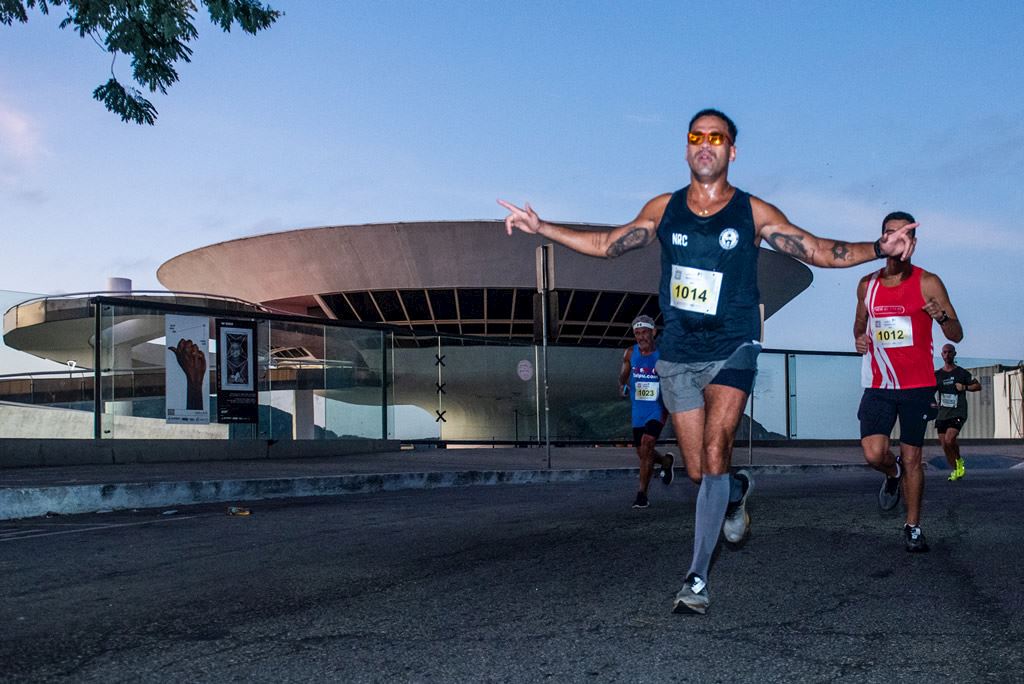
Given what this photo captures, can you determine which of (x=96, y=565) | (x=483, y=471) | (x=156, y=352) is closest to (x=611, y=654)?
(x=96, y=565)

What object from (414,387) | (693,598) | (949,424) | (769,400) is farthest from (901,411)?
(769,400)

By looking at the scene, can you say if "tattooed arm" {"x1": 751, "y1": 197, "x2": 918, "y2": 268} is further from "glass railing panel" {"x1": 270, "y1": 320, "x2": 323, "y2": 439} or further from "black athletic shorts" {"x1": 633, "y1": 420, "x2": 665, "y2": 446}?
"glass railing panel" {"x1": 270, "y1": 320, "x2": 323, "y2": 439}

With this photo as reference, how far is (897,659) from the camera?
344 cm

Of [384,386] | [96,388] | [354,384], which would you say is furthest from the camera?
[384,386]

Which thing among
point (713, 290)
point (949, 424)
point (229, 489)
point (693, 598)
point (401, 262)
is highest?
point (401, 262)

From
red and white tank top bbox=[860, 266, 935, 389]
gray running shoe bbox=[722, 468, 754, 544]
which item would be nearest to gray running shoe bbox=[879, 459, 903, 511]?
red and white tank top bbox=[860, 266, 935, 389]

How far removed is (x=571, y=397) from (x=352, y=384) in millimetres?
8117

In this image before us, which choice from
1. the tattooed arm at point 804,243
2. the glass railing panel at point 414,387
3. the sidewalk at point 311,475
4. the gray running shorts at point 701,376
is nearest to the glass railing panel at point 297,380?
the sidewalk at point 311,475

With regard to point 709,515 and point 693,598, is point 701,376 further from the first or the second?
point 693,598

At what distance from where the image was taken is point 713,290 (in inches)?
180

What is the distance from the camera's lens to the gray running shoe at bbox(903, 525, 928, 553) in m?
5.93

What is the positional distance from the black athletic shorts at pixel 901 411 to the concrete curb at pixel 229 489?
20.2 ft

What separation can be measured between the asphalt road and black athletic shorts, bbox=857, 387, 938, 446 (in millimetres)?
651

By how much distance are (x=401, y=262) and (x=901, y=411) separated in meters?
33.2
